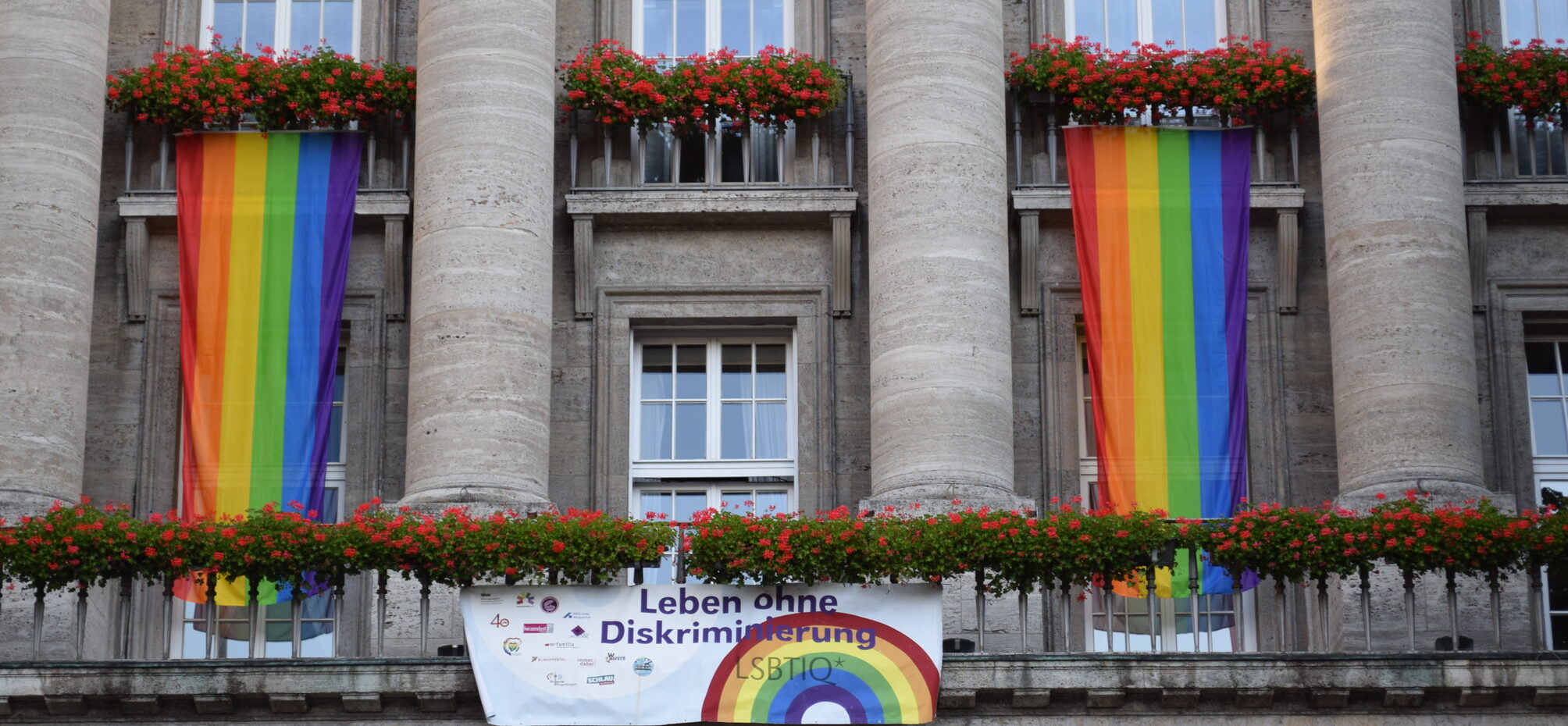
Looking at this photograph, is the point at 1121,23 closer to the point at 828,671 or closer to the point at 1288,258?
the point at 1288,258

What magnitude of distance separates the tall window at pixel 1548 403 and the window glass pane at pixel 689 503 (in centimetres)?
827

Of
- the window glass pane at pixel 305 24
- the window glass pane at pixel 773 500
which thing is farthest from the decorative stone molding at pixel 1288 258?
the window glass pane at pixel 305 24

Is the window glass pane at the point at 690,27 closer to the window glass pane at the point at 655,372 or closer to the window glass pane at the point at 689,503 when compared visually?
the window glass pane at the point at 655,372

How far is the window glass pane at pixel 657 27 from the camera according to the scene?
27.5 m

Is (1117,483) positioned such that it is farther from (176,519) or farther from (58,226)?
(58,226)

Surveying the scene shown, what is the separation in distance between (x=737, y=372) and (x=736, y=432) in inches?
26.5

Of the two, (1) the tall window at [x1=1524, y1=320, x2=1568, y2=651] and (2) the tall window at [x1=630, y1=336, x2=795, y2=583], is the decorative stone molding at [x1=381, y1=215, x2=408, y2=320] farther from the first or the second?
(1) the tall window at [x1=1524, y1=320, x2=1568, y2=651]

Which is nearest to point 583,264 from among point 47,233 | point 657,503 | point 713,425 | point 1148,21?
point 713,425

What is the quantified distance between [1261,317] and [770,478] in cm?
520

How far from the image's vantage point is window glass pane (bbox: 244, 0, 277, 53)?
27.5 metres

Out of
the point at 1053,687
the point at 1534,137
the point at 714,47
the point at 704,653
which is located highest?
the point at 714,47

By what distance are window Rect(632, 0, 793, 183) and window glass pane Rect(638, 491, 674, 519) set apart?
3228mm

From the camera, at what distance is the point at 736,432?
86.3 feet

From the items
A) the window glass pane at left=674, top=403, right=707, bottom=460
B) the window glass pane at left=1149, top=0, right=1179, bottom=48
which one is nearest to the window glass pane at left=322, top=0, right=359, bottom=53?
the window glass pane at left=674, top=403, right=707, bottom=460
